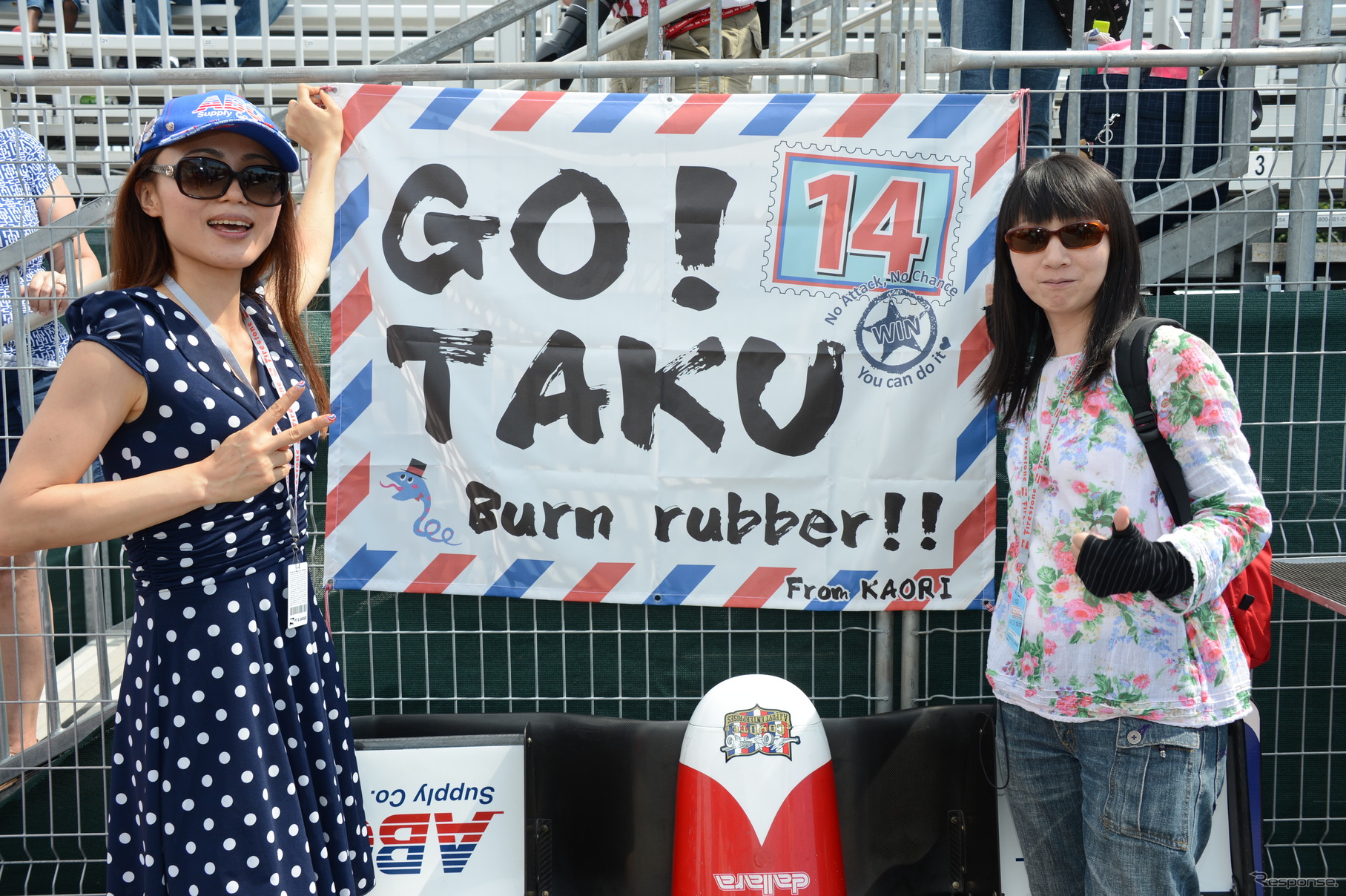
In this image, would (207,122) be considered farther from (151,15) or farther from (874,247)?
(151,15)

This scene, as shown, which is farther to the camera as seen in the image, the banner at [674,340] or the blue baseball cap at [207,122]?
the banner at [674,340]

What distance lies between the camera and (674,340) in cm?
311

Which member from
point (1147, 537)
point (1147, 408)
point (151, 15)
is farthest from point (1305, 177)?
point (151, 15)

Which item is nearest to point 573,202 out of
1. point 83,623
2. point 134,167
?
point 134,167

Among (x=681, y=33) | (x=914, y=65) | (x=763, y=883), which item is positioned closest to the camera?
(x=763, y=883)

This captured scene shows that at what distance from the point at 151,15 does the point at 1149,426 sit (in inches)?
278

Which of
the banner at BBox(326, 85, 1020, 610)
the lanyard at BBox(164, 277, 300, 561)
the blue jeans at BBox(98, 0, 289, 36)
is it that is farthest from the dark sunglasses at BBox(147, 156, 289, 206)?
the blue jeans at BBox(98, 0, 289, 36)

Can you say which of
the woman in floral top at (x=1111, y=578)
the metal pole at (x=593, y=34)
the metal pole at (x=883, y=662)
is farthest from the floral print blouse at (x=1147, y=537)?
the metal pole at (x=593, y=34)

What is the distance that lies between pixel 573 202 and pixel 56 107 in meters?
1.55

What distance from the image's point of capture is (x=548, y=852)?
10.2 ft

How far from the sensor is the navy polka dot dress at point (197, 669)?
1.95m

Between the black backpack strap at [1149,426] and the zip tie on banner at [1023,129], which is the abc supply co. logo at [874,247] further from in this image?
the black backpack strap at [1149,426]

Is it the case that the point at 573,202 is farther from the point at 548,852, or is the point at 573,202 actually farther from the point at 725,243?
the point at 548,852

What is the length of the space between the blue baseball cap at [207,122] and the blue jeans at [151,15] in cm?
500
